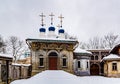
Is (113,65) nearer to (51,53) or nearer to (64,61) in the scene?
(64,61)

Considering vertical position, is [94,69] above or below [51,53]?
below

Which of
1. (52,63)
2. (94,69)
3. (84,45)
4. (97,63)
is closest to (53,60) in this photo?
(52,63)

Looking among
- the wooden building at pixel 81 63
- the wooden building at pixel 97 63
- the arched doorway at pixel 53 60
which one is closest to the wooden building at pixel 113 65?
the wooden building at pixel 81 63

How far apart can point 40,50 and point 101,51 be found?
825 inches

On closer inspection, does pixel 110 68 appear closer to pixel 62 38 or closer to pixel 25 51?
pixel 62 38

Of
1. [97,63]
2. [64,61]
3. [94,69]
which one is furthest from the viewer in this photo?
[97,63]

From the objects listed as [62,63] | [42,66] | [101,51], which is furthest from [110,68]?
[101,51]

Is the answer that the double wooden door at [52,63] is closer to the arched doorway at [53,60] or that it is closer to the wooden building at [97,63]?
the arched doorway at [53,60]

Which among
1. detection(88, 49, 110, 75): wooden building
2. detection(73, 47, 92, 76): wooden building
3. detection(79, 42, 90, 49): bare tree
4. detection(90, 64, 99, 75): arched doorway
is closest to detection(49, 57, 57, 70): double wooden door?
detection(73, 47, 92, 76): wooden building

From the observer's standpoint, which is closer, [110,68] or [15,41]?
[110,68]

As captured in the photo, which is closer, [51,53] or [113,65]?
[51,53]

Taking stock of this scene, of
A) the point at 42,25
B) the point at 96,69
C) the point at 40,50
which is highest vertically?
the point at 42,25

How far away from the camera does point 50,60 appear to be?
3484 cm

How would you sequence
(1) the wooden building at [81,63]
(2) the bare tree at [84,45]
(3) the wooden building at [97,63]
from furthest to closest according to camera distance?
(2) the bare tree at [84,45], (3) the wooden building at [97,63], (1) the wooden building at [81,63]
